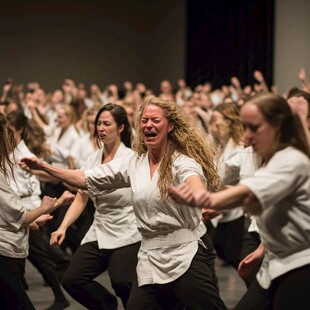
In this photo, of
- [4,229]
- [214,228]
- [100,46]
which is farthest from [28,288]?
[100,46]

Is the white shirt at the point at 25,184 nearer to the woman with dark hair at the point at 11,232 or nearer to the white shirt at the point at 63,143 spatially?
the woman with dark hair at the point at 11,232

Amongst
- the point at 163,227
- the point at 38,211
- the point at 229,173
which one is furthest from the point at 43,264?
the point at 163,227

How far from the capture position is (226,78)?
19.9 meters

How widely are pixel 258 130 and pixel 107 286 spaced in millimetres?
4066

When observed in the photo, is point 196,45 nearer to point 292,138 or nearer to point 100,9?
point 100,9

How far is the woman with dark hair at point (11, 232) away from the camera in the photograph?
3957mm

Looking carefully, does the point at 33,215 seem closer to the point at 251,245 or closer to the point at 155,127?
Answer: the point at 155,127

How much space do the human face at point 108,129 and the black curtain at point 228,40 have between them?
512 inches

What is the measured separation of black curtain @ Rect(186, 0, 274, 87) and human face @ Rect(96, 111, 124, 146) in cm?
1299

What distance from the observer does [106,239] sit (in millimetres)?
4930

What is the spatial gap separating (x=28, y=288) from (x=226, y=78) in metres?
13.8

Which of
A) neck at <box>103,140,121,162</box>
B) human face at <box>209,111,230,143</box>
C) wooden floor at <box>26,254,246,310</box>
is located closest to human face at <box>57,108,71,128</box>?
wooden floor at <box>26,254,246,310</box>

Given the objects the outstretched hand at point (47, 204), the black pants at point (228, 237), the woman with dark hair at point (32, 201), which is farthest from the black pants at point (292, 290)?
the black pants at point (228, 237)

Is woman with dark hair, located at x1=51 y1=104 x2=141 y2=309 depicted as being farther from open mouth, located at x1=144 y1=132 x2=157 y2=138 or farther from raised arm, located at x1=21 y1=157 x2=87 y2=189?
open mouth, located at x1=144 y1=132 x2=157 y2=138
